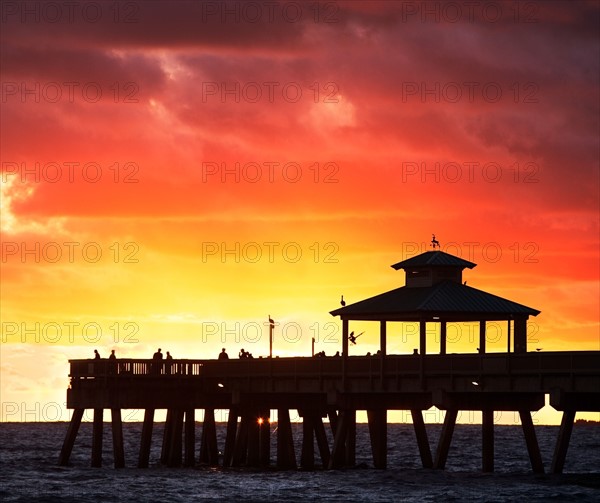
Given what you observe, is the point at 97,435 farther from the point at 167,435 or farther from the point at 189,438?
the point at 167,435

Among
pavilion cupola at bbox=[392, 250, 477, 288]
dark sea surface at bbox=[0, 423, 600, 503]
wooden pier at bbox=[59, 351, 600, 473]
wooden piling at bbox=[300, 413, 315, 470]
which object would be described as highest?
pavilion cupola at bbox=[392, 250, 477, 288]

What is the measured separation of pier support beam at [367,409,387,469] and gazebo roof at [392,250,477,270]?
21.2 feet

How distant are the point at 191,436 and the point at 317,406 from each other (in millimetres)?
7178

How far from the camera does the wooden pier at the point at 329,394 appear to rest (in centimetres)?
6066

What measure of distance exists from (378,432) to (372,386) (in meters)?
4.32

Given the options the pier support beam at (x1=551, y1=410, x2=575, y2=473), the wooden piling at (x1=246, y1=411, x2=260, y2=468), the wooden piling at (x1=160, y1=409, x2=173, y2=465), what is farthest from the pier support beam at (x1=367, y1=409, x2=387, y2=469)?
the wooden piling at (x1=160, y1=409, x2=173, y2=465)

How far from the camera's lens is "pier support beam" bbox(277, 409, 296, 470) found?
246ft

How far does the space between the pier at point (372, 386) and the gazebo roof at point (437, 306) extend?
0.07 meters

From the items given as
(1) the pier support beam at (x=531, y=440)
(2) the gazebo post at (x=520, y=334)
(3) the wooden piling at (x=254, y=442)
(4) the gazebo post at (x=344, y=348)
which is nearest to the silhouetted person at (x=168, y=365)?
(3) the wooden piling at (x=254, y=442)

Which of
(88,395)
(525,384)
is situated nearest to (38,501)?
(88,395)

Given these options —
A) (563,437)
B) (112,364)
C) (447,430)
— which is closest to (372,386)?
(447,430)

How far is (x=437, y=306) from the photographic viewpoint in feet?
214

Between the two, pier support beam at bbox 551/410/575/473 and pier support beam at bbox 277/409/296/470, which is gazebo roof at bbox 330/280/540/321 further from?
pier support beam at bbox 277/409/296/470

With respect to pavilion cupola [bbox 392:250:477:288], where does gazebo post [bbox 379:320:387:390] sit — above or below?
below
